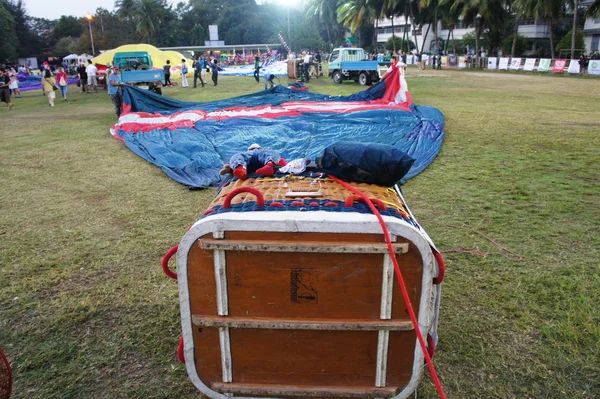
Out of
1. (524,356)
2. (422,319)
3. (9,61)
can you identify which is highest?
(9,61)

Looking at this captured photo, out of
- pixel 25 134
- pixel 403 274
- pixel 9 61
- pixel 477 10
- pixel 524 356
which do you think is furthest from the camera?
pixel 9 61

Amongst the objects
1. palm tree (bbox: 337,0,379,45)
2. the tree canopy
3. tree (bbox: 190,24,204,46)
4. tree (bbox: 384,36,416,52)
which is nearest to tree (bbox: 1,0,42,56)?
the tree canopy

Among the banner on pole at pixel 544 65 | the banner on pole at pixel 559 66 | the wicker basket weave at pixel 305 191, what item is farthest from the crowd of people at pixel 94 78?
the wicker basket weave at pixel 305 191

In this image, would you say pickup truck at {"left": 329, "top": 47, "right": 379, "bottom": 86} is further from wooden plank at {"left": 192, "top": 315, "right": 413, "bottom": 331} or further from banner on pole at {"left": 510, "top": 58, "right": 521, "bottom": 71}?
wooden plank at {"left": 192, "top": 315, "right": 413, "bottom": 331}

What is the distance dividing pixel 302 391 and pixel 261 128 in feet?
24.4

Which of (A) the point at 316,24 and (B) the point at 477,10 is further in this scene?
(A) the point at 316,24

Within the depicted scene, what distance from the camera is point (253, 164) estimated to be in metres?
3.21

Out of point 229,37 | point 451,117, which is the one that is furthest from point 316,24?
point 451,117

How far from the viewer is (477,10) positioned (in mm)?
32562

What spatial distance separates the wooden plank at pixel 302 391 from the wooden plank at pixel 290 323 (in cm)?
34

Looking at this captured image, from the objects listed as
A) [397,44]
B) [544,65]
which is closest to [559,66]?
[544,65]

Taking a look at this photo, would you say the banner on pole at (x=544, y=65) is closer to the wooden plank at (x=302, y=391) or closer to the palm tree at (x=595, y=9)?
the palm tree at (x=595, y=9)

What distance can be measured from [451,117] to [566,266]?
7.98 meters

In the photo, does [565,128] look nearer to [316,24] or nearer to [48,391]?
[48,391]
